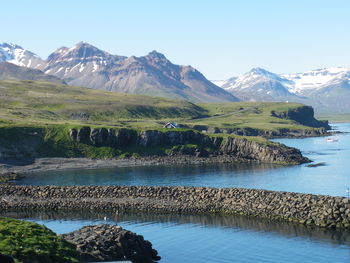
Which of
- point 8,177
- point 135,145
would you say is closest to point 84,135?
point 135,145

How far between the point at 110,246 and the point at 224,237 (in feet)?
67.6

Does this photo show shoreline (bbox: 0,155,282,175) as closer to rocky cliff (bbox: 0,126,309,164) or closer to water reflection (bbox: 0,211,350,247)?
rocky cliff (bbox: 0,126,309,164)

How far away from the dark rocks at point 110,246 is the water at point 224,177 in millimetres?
58666

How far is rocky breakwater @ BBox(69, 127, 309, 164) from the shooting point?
182 metres

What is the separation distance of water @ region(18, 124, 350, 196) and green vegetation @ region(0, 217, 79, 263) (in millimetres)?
69851

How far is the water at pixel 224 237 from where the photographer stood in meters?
63.8

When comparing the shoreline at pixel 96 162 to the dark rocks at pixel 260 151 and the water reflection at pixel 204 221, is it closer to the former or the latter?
the dark rocks at pixel 260 151

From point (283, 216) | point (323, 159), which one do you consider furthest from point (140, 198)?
point (323, 159)

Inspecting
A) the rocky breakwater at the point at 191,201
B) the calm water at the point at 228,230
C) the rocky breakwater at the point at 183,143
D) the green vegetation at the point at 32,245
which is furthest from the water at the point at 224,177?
the green vegetation at the point at 32,245

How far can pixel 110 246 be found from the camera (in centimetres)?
5894

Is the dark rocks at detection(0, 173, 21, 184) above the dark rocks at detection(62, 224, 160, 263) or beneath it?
above

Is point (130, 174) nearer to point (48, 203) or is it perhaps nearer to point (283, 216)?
point (48, 203)

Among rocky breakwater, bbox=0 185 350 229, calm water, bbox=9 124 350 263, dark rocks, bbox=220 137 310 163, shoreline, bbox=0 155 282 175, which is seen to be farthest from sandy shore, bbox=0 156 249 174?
rocky breakwater, bbox=0 185 350 229

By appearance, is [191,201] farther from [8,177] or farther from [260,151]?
[260,151]
